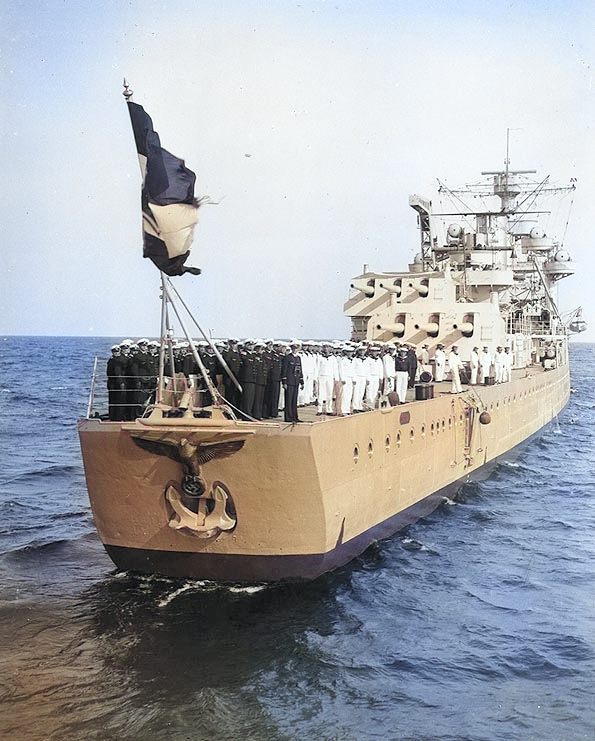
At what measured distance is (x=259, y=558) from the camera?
13961mm

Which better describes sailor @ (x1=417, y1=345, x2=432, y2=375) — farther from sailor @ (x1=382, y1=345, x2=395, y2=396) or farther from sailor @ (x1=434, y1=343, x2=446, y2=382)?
sailor @ (x1=382, y1=345, x2=395, y2=396)

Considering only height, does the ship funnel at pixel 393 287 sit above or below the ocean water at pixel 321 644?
above

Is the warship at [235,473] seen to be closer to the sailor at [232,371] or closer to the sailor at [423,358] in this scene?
the sailor at [232,371]

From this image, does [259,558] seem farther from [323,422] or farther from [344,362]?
[344,362]

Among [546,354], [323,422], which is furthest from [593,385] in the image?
[323,422]

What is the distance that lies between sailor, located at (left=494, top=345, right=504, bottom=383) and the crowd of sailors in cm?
826

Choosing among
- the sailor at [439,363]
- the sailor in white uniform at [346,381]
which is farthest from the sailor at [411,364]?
the sailor at [439,363]

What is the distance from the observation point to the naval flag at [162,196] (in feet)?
40.1

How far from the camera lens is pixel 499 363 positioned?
1062 inches

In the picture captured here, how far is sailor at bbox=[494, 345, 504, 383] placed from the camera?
87.8 ft

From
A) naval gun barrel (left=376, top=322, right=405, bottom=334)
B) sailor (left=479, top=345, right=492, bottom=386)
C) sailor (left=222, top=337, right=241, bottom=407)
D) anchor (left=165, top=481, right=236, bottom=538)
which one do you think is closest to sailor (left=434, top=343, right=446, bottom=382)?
sailor (left=479, top=345, right=492, bottom=386)

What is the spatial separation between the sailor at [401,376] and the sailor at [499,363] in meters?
7.43

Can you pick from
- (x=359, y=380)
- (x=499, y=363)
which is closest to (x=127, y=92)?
(x=359, y=380)

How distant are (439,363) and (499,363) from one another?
8.18 ft
